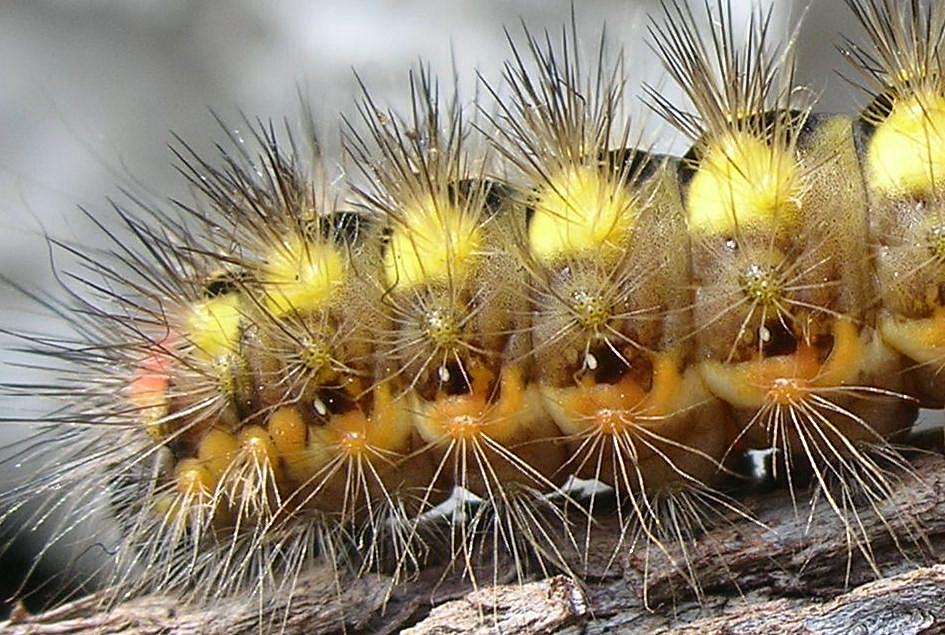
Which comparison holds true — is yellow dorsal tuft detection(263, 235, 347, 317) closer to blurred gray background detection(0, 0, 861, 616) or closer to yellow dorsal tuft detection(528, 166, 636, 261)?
yellow dorsal tuft detection(528, 166, 636, 261)

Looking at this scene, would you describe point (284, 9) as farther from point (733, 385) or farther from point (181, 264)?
point (733, 385)

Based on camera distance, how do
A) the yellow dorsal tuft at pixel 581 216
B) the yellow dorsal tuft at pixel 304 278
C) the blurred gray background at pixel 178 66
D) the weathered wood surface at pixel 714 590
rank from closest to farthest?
1. the weathered wood surface at pixel 714 590
2. the yellow dorsal tuft at pixel 581 216
3. the yellow dorsal tuft at pixel 304 278
4. the blurred gray background at pixel 178 66

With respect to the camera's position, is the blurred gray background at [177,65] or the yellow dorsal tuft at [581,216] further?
the blurred gray background at [177,65]

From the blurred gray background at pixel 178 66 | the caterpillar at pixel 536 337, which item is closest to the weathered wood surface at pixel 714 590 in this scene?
the caterpillar at pixel 536 337

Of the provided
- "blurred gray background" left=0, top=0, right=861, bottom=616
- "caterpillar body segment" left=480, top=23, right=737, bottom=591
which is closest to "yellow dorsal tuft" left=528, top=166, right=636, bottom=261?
"caterpillar body segment" left=480, top=23, right=737, bottom=591

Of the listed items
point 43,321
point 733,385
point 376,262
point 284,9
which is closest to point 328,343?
point 376,262

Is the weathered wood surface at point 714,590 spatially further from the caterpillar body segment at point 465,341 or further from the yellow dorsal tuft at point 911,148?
the yellow dorsal tuft at point 911,148

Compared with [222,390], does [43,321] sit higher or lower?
higher
